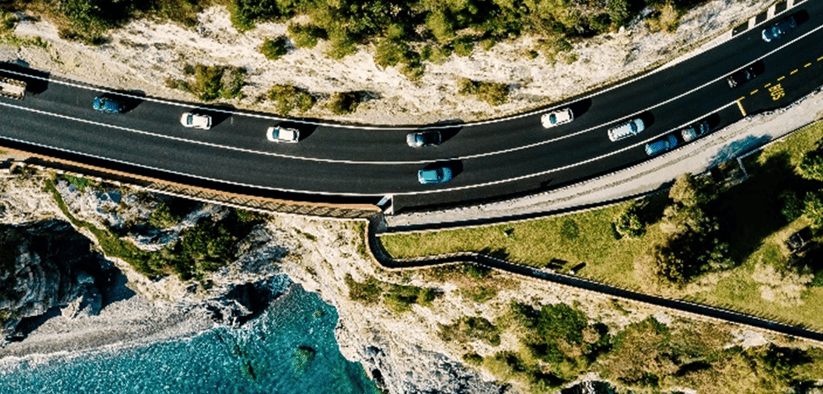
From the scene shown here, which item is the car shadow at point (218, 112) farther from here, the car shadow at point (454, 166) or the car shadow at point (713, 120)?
the car shadow at point (713, 120)

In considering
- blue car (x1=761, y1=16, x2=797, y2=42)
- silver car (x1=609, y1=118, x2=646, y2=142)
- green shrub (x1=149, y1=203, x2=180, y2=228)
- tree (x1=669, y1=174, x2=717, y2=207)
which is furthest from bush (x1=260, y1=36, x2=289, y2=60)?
blue car (x1=761, y1=16, x2=797, y2=42)

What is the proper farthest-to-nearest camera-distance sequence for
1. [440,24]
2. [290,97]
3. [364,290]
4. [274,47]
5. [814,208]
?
1. [364,290]
2. [290,97]
3. [814,208]
4. [274,47]
5. [440,24]

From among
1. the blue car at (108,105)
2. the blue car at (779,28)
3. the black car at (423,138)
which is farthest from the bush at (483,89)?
the blue car at (108,105)

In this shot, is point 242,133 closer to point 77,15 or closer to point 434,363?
point 77,15

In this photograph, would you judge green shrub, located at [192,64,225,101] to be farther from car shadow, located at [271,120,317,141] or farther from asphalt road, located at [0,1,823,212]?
car shadow, located at [271,120,317,141]

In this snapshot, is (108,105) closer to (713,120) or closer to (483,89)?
(483,89)

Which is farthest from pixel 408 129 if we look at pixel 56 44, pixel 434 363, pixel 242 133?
pixel 56 44

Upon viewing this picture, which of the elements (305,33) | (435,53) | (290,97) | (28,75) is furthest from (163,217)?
(435,53)
